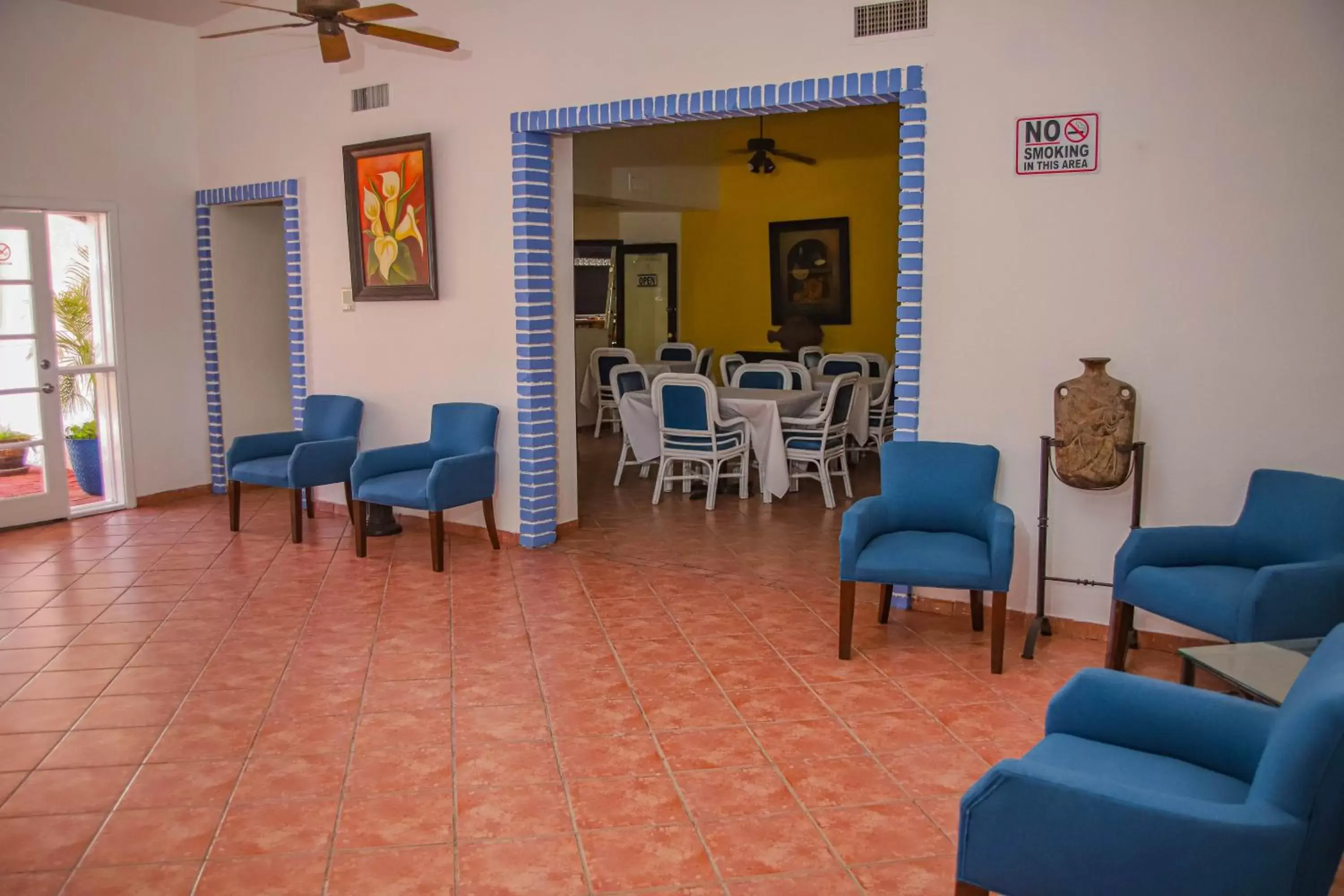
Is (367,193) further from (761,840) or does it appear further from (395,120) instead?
(761,840)

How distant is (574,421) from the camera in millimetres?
6258

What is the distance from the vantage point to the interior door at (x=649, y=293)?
12117mm

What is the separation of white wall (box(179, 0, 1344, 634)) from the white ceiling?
8.81 feet

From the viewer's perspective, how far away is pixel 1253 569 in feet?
12.6

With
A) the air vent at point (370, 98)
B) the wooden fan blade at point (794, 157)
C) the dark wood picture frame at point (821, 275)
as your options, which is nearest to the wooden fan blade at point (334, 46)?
the air vent at point (370, 98)

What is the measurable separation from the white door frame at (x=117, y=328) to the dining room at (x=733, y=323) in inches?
125

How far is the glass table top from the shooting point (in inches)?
95.4

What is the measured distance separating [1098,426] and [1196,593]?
0.79 meters

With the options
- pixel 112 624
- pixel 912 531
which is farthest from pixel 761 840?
pixel 112 624

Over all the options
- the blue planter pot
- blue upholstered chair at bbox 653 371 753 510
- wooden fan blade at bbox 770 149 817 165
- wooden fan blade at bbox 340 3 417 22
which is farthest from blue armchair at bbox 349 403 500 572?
wooden fan blade at bbox 770 149 817 165

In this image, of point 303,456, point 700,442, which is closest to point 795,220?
point 700,442

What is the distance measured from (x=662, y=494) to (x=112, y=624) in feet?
12.2

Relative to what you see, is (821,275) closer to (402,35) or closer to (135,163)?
(135,163)

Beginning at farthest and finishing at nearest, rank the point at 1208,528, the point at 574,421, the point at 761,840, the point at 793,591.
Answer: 1. the point at 574,421
2. the point at 793,591
3. the point at 1208,528
4. the point at 761,840
